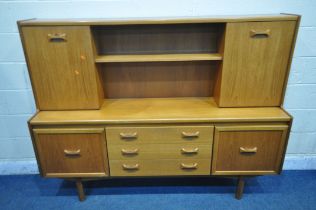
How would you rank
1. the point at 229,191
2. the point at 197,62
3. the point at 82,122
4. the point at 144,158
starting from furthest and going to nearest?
the point at 229,191 → the point at 197,62 → the point at 144,158 → the point at 82,122

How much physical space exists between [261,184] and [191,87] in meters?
1.06

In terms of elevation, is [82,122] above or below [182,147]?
above

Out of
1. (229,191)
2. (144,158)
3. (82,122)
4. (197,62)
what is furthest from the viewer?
(229,191)

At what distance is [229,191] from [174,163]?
Answer: 64cm

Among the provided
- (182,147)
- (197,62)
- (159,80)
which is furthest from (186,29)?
(182,147)

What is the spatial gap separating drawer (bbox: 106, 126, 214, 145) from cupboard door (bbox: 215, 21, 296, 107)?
27cm

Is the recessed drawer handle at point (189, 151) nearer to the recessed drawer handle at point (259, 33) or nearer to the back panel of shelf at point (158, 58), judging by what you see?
the back panel of shelf at point (158, 58)

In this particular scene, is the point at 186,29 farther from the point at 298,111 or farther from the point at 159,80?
the point at 298,111

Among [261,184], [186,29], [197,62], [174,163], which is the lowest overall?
[261,184]

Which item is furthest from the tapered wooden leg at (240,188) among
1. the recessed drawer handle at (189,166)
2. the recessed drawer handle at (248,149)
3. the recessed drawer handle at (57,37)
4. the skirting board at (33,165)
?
the recessed drawer handle at (57,37)

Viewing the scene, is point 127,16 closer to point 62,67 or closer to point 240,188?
point 62,67

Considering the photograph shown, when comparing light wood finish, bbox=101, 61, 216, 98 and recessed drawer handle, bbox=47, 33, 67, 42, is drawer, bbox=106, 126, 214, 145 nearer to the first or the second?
light wood finish, bbox=101, 61, 216, 98

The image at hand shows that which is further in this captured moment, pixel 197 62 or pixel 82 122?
pixel 197 62

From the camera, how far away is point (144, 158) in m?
1.61
